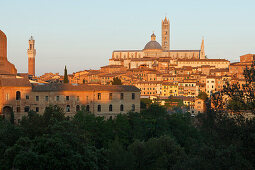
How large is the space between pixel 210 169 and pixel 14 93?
18.8m

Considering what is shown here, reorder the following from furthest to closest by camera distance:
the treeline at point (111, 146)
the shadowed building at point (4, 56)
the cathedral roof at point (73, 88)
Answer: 1. the shadowed building at point (4, 56)
2. the cathedral roof at point (73, 88)
3. the treeline at point (111, 146)

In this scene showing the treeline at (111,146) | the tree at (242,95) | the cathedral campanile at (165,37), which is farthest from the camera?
the cathedral campanile at (165,37)

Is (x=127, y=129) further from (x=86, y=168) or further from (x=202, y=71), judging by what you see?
(x=202, y=71)

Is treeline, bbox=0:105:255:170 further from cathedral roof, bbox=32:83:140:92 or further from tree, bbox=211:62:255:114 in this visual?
cathedral roof, bbox=32:83:140:92

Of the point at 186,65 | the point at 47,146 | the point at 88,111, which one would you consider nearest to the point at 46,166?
the point at 47,146

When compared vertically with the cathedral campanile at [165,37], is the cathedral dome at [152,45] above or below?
below

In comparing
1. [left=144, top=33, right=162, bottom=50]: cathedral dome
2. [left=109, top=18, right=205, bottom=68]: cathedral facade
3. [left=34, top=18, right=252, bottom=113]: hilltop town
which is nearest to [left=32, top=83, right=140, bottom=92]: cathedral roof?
[left=34, top=18, right=252, bottom=113]: hilltop town

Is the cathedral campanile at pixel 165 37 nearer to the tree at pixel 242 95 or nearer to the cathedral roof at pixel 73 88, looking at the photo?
the cathedral roof at pixel 73 88

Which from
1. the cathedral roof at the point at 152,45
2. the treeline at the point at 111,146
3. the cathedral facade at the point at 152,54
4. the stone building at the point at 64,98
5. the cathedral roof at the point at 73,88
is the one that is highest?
the cathedral roof at the point at 152,45

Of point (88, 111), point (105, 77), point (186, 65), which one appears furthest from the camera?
point (186, 65)

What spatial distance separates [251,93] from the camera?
46.9 ft

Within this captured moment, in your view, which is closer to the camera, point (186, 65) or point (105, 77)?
point (105, 77)

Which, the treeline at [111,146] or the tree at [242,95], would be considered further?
the tree at [242,95]

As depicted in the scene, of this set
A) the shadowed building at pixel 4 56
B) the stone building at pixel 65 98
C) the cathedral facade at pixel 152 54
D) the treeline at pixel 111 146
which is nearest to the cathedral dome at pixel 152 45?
the cathedral facade at pixel 152 54
